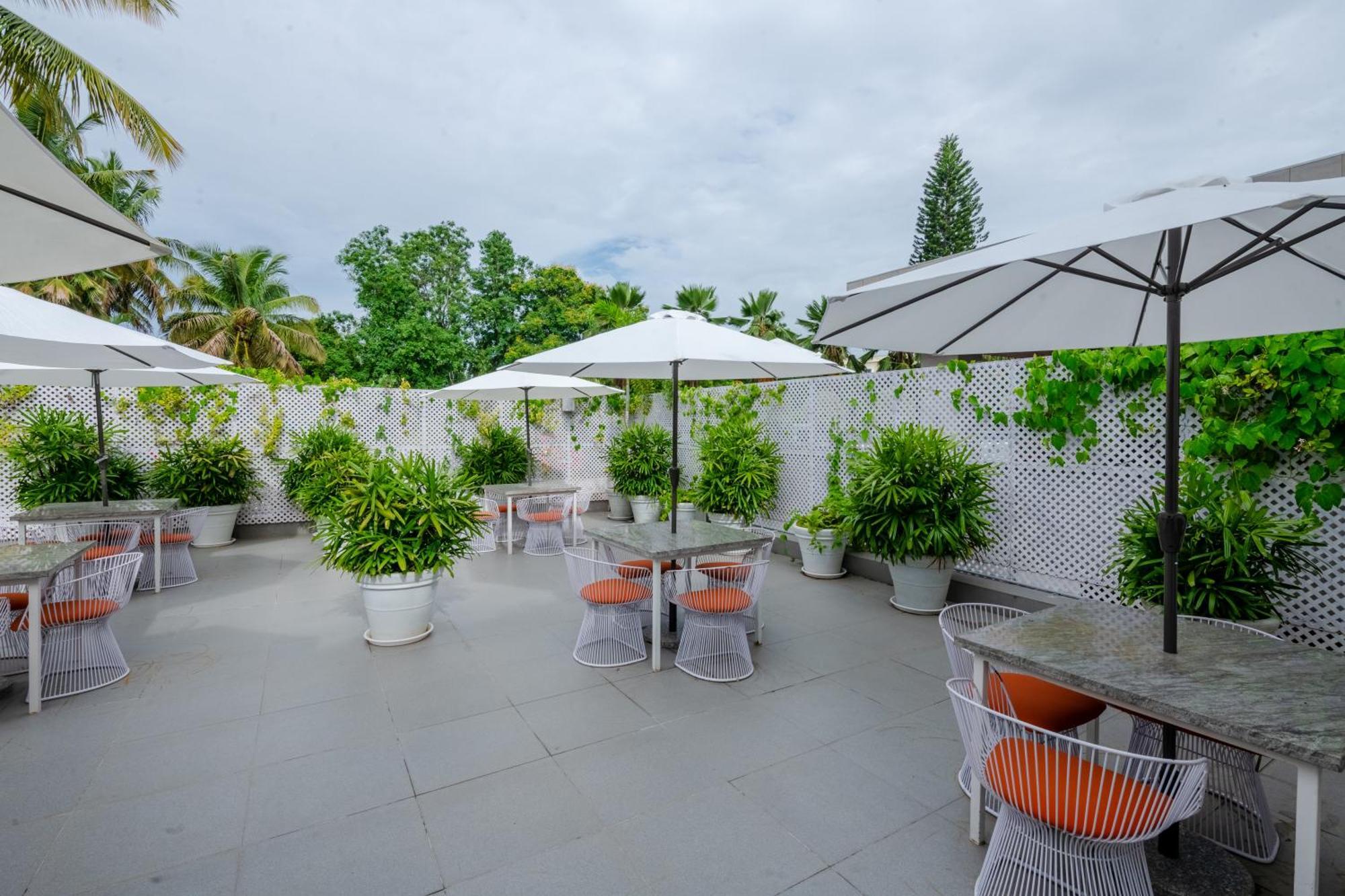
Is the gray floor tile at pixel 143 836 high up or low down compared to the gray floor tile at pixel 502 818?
up

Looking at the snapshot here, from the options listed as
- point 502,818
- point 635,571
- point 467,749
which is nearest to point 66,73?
point 635,571

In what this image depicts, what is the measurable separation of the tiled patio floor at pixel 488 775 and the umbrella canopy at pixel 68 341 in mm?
2020

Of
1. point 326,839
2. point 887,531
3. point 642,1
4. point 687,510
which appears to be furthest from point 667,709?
point 642,1

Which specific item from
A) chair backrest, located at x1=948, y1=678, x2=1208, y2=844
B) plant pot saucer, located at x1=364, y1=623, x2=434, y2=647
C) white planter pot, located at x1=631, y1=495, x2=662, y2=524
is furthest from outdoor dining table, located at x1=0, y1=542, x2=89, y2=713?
white planter pot, located at x1=631, y1=495, x2=662, y2=524

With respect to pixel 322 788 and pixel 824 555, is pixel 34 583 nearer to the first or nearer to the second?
pixel 322 788

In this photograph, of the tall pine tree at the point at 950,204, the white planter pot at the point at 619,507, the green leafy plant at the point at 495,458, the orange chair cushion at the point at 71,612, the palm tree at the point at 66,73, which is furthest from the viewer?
the tall pine tree at the point at 950,204

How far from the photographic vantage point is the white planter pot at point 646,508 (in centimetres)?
877

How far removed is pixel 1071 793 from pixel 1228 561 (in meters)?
2.25

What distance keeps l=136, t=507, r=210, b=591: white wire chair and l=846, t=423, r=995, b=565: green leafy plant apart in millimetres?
6086

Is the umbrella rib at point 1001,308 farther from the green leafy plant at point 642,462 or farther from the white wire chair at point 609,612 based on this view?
the green leafy plant at point 642,462

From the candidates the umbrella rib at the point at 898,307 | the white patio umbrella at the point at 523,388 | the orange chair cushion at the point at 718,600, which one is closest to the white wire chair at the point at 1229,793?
the umbrella rib at the point at 898,307

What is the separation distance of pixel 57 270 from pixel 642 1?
17.3 ft

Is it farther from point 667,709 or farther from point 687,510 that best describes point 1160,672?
point 687,510

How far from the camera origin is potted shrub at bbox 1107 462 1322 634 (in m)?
3.03
